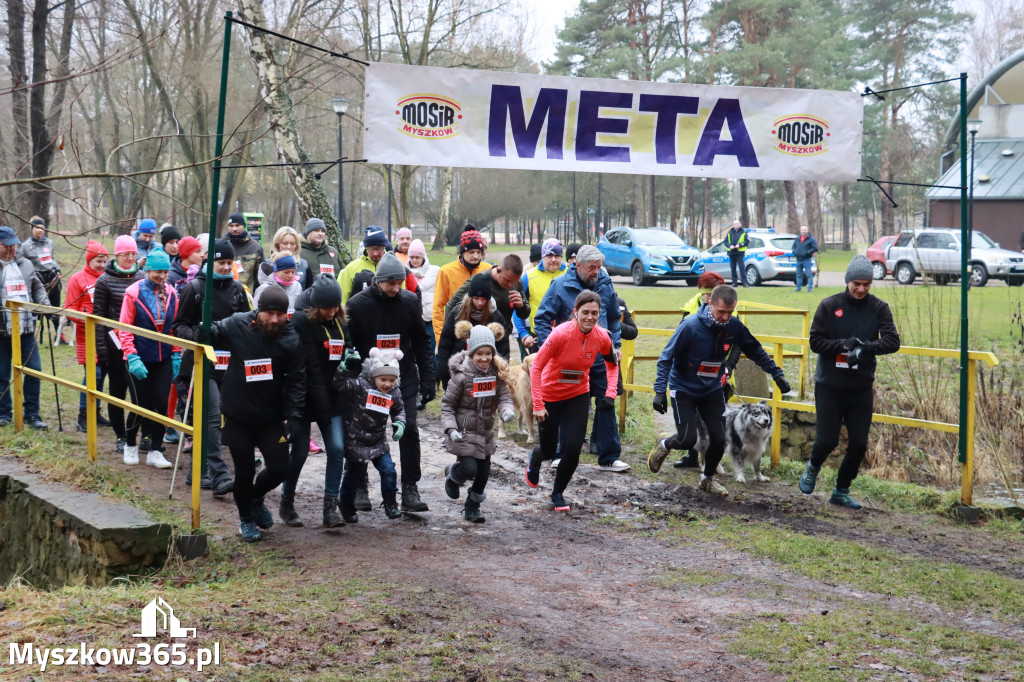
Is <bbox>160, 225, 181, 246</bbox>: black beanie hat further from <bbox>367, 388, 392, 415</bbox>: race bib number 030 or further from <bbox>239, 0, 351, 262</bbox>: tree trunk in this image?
<bbox>367, 388, 392, 415</bbox>: race bib number 030

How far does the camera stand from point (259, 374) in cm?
649

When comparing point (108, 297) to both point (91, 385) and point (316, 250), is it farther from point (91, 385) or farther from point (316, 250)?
point (316, 250)

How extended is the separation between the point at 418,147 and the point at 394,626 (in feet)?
11.9

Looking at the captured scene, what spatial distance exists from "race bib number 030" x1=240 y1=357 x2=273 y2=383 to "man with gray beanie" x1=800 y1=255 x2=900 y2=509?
4.26 metres

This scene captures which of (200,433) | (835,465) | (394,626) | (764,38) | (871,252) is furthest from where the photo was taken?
(764,38)

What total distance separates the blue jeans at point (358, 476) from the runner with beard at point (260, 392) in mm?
542

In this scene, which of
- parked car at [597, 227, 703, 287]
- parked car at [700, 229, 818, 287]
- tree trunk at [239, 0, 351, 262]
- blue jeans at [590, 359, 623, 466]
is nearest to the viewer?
blue jeans at [590, 359, 623, 466]

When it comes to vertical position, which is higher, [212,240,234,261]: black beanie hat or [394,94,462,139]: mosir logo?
[394,94,462,139]: mosir logo

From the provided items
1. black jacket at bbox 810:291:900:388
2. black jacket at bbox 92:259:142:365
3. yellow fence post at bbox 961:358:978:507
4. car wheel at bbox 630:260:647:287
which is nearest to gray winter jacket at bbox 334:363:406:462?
black jacket at bbox 92:259:142:365

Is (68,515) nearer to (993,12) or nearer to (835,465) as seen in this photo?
(835,465)

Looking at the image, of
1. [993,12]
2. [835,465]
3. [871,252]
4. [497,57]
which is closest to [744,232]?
[871,252]

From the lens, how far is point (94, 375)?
309 inches

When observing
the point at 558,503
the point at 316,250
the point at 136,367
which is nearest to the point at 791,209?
the point at 316,250

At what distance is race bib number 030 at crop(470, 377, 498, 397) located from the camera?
7.21m
